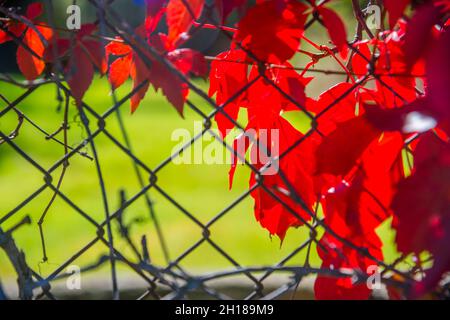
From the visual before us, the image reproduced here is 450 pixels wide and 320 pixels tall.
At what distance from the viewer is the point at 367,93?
3.75 ft

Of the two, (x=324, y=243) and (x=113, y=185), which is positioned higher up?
(x=113, y=185)

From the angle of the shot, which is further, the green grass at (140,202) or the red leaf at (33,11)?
the green grass at (140,202)

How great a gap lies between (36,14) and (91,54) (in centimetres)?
18

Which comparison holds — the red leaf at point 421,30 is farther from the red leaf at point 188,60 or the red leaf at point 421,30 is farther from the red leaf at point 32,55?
the red leaf at point 32,55

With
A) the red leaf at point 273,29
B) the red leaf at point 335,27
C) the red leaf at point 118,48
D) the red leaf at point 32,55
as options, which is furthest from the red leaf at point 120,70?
the red leaf at point 335,27

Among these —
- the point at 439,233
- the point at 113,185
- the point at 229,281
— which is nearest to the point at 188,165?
the point at 113,185

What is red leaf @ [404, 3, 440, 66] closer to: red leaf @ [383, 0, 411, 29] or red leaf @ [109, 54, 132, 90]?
red leaf @ [383, 0, 411, 29]

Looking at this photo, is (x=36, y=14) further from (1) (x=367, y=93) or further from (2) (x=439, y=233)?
(2) (x=439, y=233)

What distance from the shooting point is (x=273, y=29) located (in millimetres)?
976

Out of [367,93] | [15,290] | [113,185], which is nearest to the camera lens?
[367,93]

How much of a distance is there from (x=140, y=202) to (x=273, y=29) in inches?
126

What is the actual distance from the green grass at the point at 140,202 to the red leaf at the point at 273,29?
6.38ft

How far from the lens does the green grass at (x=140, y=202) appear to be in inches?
146
